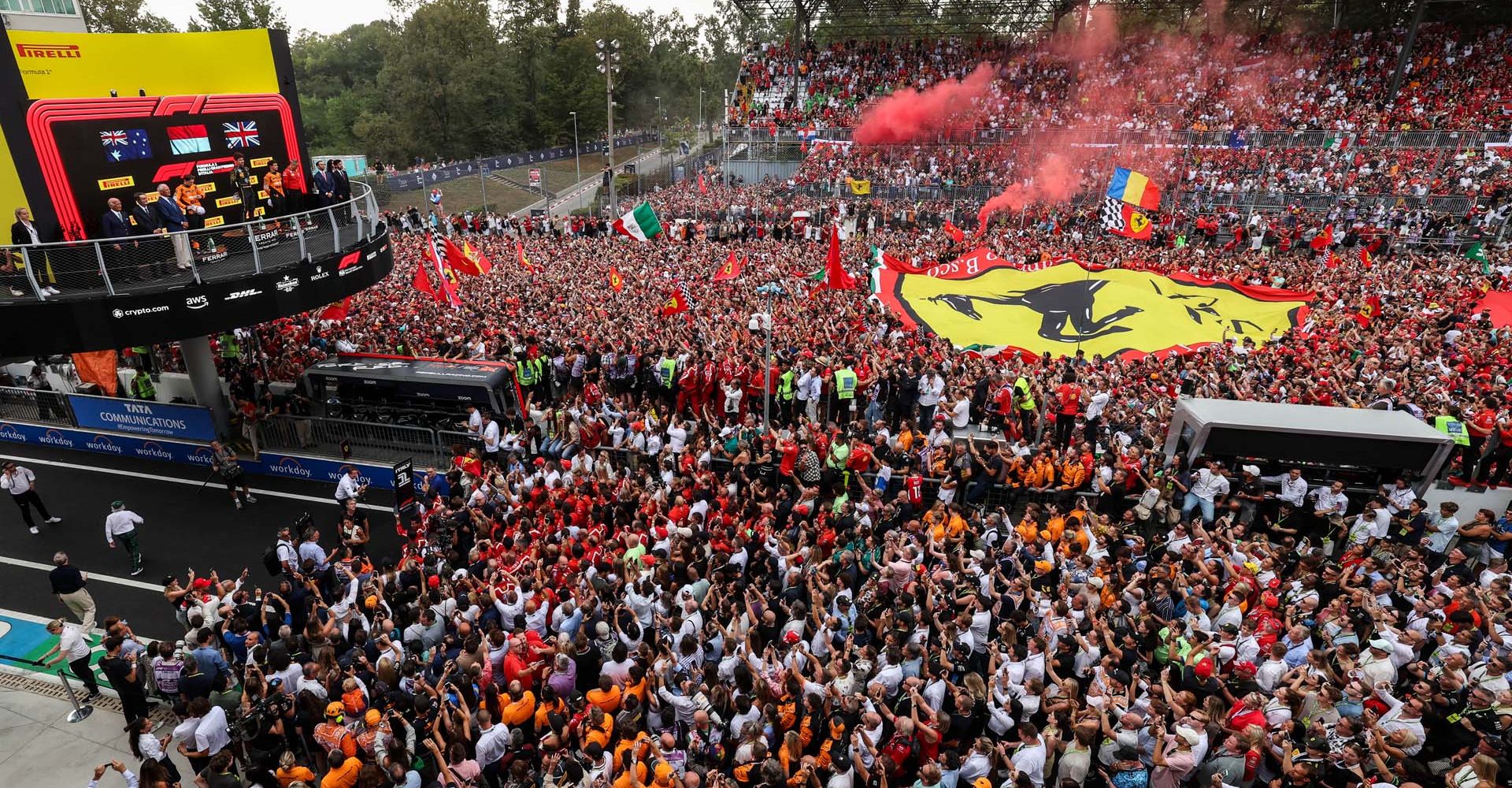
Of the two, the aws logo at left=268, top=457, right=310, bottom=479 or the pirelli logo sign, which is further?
the aws logo at left=268, top=457, right=310, bottom=479

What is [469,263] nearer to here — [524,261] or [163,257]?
[524,261]

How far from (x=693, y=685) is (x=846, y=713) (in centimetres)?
140

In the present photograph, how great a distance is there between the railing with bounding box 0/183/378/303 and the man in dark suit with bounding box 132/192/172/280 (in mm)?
16

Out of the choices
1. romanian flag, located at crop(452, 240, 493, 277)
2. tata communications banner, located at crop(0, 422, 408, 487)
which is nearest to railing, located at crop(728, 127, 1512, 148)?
romanian flag, located at crop(452, 240, 493, 277)

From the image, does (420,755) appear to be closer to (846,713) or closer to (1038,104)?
(846,713)

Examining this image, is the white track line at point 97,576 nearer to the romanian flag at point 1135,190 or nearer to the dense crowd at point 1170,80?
the romanian flag at point 1135,190

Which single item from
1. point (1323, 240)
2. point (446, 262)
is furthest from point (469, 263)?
point (1323, 240)

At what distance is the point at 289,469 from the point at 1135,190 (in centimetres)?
2176

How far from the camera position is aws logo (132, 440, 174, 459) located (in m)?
17.0

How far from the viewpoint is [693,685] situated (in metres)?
7.03

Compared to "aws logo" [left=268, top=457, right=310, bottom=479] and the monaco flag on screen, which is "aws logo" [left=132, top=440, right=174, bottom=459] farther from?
the monaco flag on screen

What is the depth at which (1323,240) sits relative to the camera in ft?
85.8

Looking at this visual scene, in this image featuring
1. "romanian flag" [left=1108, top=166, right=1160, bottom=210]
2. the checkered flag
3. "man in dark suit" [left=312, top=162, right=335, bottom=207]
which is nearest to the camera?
"man in dark suit" [left=312, top=162, right=335, bottom=207]

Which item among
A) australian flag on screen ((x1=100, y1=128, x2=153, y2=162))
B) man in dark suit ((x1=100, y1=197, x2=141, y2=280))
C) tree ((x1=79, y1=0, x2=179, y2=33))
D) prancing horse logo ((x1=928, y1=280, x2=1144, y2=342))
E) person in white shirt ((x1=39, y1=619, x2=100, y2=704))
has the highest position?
tree ((x1=79, y1=0, x2=179, y2=33))
